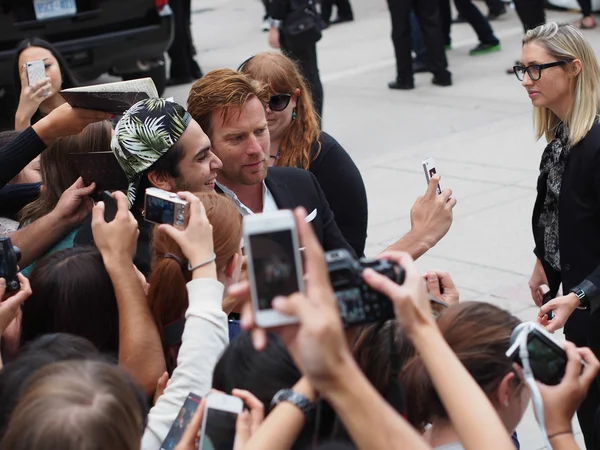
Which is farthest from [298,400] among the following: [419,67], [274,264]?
[419,67]

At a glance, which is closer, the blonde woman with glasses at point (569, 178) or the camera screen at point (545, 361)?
the camera screen at point (545, 361)

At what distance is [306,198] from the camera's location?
3832 mm

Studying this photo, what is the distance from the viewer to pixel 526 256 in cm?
650

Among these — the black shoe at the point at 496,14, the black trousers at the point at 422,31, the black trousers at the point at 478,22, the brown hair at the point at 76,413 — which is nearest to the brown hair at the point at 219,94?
the brown hair at the point at 76,413

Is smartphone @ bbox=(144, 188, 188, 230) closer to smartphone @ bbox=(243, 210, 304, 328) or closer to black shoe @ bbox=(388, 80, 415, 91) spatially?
smartphone @ bbox=(243, 210, 304, 328)

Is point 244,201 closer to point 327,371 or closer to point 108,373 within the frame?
point 108,373

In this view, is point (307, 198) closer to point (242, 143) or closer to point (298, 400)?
point (242, 143)

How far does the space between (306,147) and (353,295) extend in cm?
244

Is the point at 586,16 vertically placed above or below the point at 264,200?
below

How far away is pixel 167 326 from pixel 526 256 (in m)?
4.01

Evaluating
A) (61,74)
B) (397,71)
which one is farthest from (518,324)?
(397,71)

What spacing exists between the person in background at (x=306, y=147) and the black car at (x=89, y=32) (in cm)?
516

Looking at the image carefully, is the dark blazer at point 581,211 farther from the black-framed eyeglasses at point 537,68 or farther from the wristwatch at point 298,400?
the wristwatch at point 298,400

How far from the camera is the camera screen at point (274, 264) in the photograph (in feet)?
6.22
